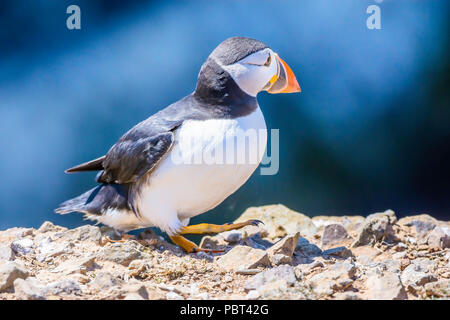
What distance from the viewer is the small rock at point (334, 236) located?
13.3ft

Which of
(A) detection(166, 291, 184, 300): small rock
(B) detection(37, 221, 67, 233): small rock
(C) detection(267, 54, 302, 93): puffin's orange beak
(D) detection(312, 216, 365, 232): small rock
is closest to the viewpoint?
(A) detection(166, 291, 184, 300): small rock

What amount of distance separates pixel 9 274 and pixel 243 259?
1.36 metres

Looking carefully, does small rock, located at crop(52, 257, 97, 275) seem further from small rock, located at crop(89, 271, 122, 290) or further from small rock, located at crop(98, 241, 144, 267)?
small rock, located at crop(89, 271, 122, 290)

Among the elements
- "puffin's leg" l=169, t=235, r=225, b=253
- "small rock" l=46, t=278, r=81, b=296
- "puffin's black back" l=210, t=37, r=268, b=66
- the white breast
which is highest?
"puffin's black back" l=210, t=37, r=268, b=66

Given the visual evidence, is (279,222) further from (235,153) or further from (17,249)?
(17,249)

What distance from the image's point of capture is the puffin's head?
3609 millimetres

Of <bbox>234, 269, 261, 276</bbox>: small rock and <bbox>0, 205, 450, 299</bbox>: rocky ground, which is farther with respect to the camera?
<bbox>234, 269, 261, 276</bbox>: small rock

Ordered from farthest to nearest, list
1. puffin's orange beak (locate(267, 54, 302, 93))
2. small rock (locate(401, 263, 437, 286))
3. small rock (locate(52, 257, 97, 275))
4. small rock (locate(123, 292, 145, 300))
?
puffin's orange beak (locate(267, 54, 302, 93))
small rock (locate(52, 257, 97, 275))
small rock (locate(401, 263, 437, 286))
small rock (locate(123, 292, 145, 300))

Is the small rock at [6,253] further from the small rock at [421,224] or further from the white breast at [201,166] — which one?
the small rock at [421,224]

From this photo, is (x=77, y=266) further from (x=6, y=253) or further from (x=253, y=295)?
(x=253, y=295)

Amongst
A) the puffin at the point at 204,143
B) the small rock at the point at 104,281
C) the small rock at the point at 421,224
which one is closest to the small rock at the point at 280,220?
the puffin at the point at 204,143

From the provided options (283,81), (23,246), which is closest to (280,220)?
(283,81)

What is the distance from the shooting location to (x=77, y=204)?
4.26 m

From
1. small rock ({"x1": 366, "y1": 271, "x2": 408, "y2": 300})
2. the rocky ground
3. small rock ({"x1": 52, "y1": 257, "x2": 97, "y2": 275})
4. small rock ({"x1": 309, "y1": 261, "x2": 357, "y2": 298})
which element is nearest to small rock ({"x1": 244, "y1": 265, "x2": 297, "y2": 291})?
the rocky ground
